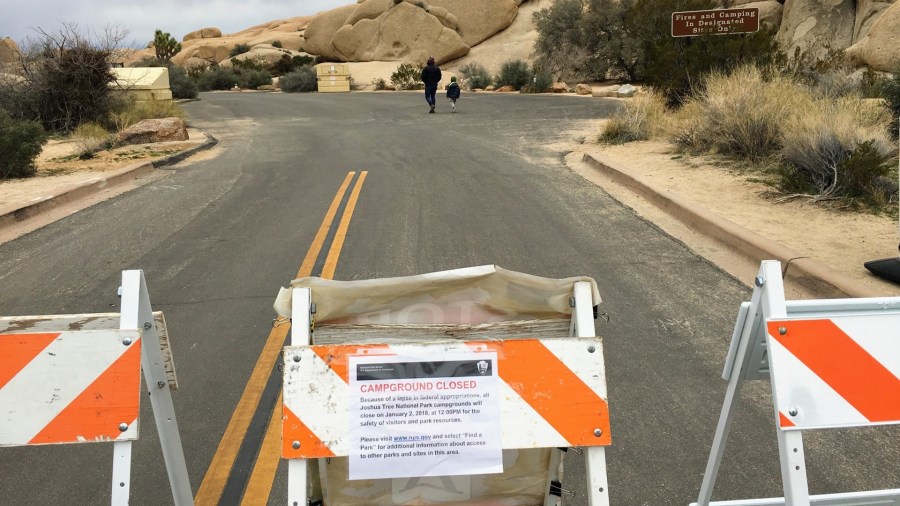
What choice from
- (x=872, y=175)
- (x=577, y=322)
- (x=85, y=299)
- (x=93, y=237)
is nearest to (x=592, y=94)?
(x=872, y=175)

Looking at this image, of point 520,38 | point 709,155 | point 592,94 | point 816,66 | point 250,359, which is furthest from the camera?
point 520,38

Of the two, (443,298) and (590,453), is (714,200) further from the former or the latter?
(590,453)

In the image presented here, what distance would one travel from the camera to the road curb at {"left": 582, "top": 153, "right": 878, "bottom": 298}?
7012 millimetres

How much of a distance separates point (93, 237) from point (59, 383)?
824 centimetres

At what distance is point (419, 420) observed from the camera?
2.87 m

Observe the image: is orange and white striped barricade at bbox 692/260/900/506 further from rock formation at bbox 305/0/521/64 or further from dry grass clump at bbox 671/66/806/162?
Answer: rock formation at bbox 305/0/521/64

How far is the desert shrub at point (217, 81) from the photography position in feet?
202

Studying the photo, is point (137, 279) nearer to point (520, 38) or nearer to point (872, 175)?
point (872, 175)

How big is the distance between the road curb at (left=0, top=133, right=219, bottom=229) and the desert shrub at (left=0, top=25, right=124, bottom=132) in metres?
6.42

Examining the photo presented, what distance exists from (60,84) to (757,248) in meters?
21.2

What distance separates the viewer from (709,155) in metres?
14.6

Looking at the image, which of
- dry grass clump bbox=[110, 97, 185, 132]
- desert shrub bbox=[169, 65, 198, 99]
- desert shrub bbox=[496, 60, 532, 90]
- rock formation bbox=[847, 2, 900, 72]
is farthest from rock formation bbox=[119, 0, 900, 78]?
dry grass clump bbox=[110, 97, 185, 132]

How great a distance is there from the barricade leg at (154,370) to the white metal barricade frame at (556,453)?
1.86 ft

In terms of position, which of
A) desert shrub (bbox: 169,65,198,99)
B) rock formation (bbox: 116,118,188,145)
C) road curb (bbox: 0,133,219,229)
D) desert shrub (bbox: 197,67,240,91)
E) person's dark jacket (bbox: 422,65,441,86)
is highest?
desert shrub (bbox: 197,67,240,91)
